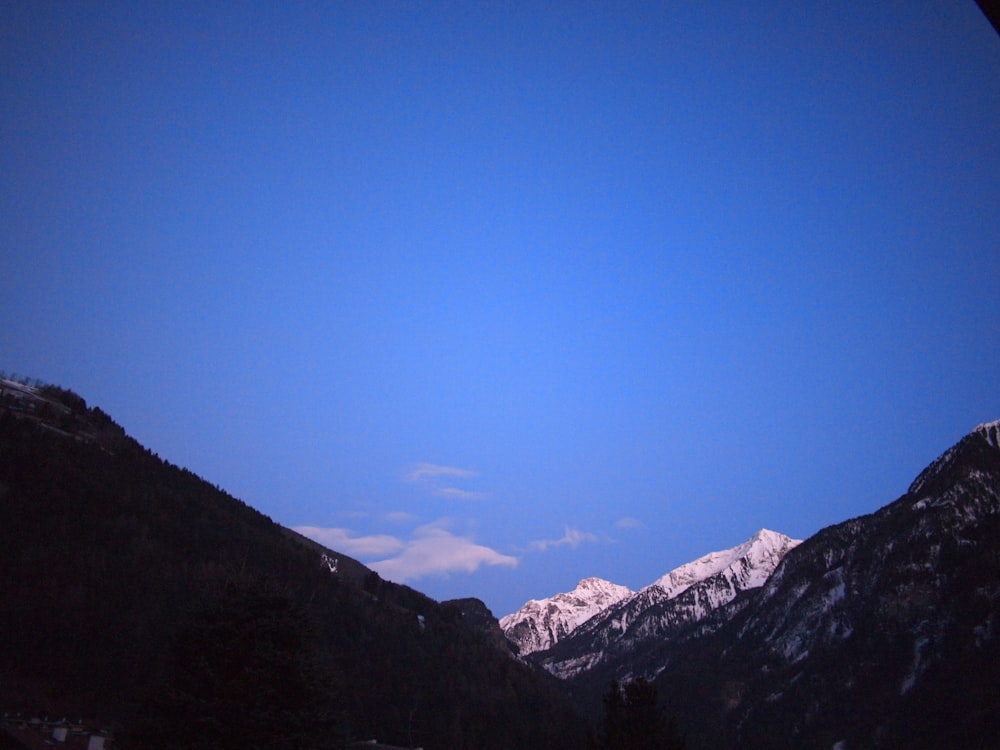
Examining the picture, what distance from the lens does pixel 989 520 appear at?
164 metres

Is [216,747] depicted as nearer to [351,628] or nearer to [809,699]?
[351,628]

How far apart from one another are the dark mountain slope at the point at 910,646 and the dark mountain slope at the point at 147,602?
59114 millimetres

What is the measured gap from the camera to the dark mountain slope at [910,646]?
129000mm

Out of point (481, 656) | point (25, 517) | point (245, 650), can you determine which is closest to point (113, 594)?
point (25, 517)

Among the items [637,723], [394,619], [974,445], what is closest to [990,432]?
[974,445]

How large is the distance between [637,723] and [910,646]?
494 feet


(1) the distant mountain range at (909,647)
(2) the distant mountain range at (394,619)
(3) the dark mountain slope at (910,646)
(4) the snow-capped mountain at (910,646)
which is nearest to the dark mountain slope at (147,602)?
(2) the distant mountain range at (394,619)

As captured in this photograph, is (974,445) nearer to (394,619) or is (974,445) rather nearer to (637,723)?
(394,619)

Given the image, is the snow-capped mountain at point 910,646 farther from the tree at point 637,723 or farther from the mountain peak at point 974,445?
the tree at point 637,723

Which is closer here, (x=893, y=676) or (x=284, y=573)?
(x=284, y=573)

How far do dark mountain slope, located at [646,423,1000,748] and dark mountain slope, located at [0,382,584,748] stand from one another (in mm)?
59114

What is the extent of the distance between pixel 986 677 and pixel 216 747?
14421 centimetres

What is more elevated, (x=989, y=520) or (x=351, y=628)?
(x=989, y=520)

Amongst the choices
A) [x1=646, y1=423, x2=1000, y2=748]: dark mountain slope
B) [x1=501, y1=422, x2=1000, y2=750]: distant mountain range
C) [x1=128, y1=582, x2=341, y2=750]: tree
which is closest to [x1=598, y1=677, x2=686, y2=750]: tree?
[x1=128, y1=582, x2=341, y2=750]: tree
